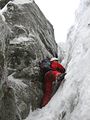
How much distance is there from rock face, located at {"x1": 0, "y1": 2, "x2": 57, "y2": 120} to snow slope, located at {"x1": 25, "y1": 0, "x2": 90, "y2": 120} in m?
0.60

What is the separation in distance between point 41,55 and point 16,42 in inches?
49.9

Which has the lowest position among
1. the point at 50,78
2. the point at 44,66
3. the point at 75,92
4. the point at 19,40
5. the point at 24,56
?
the point at 50,78

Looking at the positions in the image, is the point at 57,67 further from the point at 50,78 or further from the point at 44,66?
the point at 50,78

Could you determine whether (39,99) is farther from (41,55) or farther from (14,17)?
(14,17)

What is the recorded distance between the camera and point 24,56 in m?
12.1

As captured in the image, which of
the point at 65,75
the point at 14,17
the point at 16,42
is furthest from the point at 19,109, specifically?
the point at 14,17

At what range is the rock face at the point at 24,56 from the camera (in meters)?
11.2

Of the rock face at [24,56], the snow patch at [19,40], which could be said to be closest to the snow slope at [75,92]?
the rock face at [24,56]

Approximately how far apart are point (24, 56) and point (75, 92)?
2940mm

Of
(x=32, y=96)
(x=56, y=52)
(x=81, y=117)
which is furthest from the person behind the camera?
(x=56, y=52)

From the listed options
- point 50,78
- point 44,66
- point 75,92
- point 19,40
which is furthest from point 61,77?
point 19,40

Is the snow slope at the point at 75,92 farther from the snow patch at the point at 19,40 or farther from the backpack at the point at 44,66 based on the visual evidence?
the snow patch at the point at 19,40

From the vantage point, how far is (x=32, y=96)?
37.6 ft

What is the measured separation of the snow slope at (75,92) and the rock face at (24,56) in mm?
598
